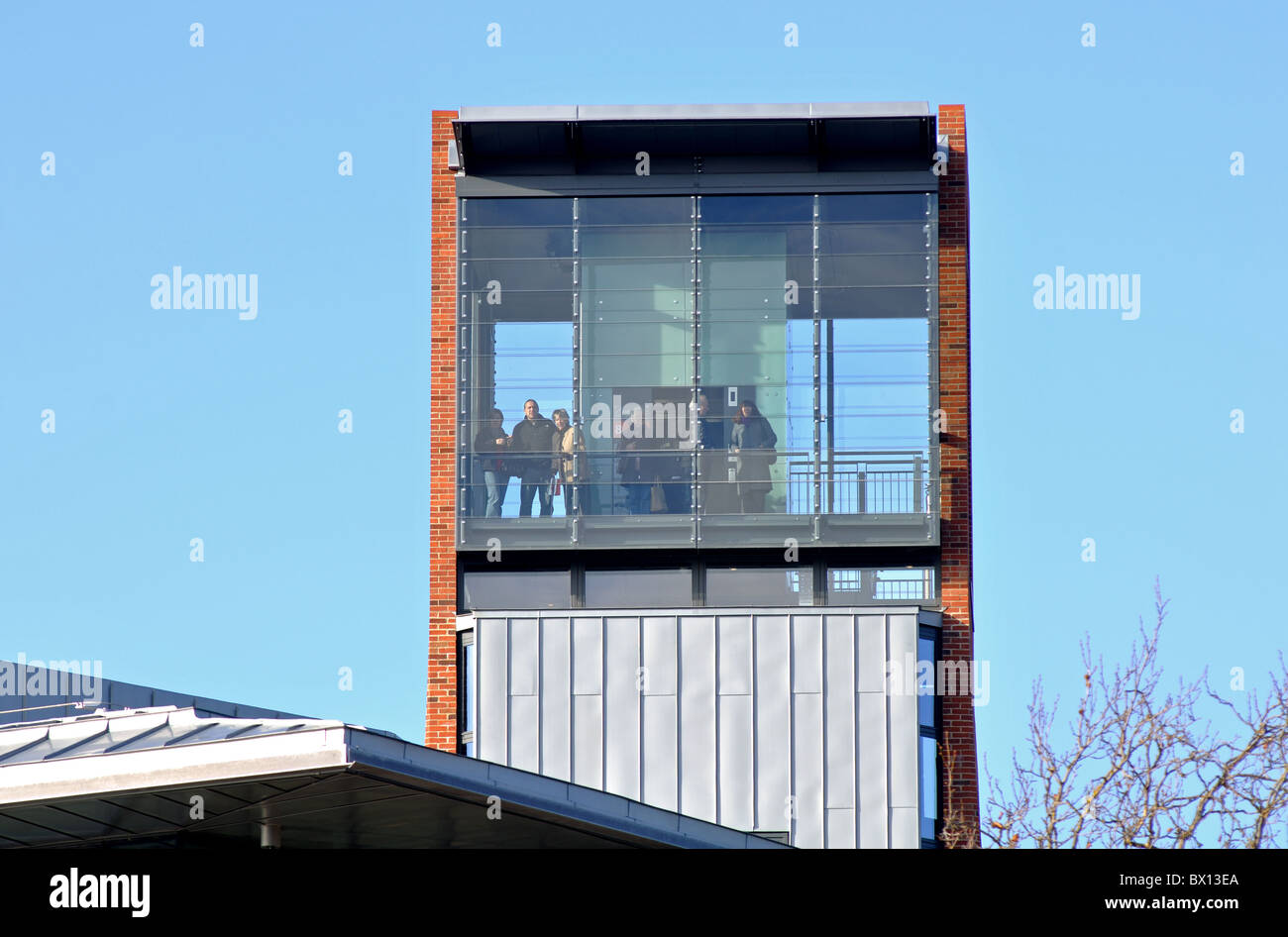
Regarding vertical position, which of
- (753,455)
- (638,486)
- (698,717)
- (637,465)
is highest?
(753,455)

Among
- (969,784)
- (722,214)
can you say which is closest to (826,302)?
(722,214)

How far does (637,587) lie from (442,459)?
9.77 feet

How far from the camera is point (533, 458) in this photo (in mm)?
25094

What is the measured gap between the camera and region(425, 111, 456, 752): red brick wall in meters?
24.9

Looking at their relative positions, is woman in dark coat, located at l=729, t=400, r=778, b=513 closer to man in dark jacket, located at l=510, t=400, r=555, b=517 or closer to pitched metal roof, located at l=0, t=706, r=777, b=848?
man in dark jacket, located at l=510, t=400, r=555, b=517

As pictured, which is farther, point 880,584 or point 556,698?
point 880,584

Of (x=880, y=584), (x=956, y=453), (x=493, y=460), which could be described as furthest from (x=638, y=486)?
(x=956, y=453)

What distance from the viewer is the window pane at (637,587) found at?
2486 centimetres

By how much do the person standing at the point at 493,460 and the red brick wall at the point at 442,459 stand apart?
1.44 ft

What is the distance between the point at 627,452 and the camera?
24969 millimetres

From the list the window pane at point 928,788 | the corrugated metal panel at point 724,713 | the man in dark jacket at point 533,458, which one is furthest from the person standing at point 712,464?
the window pane at point 928,788

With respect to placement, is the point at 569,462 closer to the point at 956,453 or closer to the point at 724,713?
the point at 724,713
